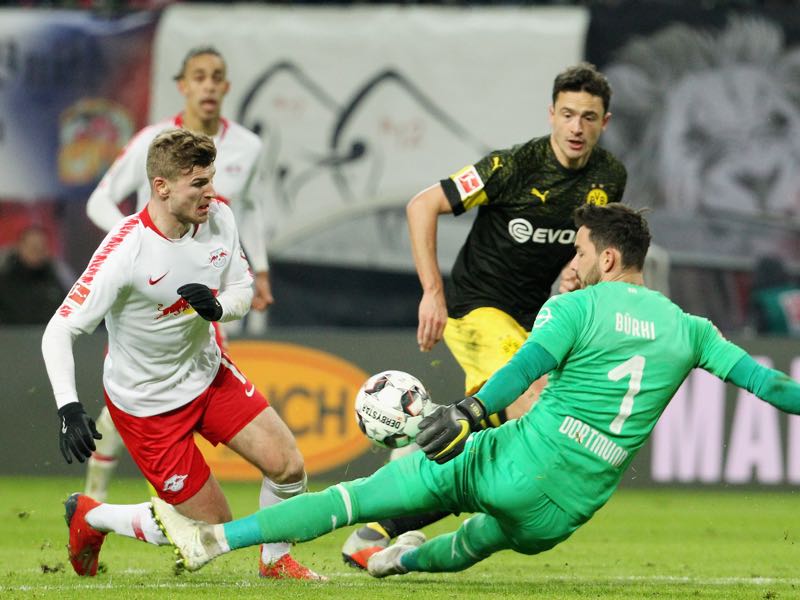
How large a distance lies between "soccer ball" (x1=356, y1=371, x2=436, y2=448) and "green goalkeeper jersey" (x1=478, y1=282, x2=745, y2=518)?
49 cm

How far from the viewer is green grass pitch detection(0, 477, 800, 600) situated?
615 centimetres

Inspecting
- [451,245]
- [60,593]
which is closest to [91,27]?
[451,245]

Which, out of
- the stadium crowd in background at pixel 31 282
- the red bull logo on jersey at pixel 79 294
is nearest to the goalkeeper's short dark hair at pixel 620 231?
the red bull logo on jersey at pixel 79 294

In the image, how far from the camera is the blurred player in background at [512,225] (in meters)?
7.20

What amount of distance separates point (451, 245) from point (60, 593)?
933 centimetres

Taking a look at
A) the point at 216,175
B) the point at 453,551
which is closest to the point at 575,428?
the point at 453,551

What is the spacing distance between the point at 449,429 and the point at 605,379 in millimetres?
766

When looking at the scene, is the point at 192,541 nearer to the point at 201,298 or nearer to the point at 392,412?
the point at 392,412

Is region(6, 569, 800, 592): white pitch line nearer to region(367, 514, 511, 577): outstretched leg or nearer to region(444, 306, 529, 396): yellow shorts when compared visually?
region(367, 514, 511, 577): outstretched leg

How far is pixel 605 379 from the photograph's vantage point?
558 centimetres

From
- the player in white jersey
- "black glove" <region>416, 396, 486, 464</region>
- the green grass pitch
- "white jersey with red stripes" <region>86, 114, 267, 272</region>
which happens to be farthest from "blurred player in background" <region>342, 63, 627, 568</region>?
"black glove" <region>416, 396, 486, 464</region>

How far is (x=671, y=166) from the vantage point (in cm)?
1495

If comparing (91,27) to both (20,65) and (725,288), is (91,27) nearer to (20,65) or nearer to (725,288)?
(20,65)

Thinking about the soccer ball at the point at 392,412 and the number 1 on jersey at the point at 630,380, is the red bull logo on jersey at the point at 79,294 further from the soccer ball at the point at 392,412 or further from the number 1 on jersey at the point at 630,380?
the number 1 on jersey at the point at 630,380
